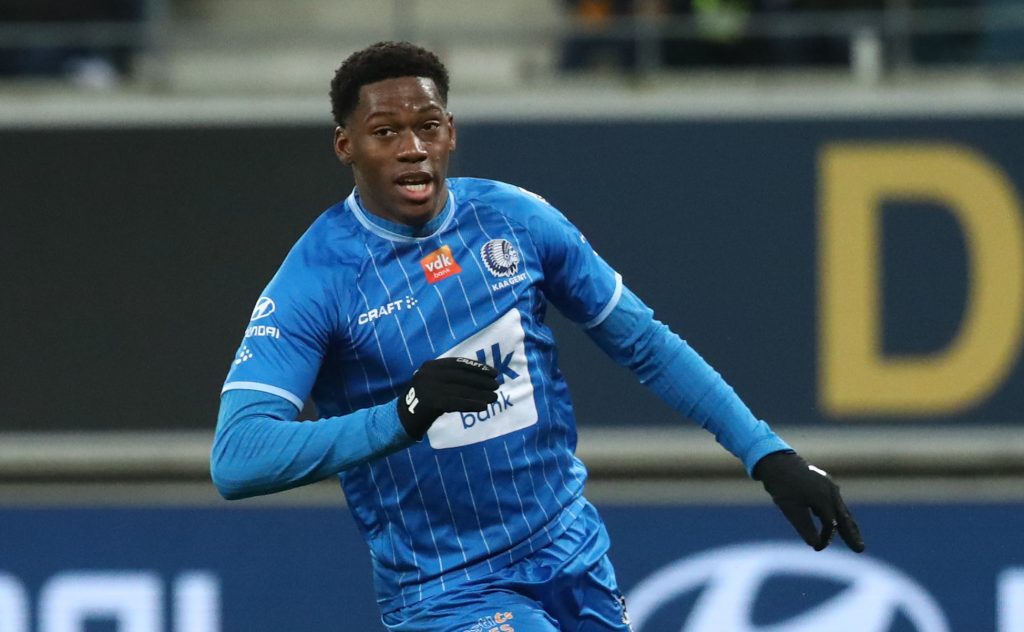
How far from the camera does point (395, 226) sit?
3697mm

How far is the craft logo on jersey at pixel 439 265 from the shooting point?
12.1 feet

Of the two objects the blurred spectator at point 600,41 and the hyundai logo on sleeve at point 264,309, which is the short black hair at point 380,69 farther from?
the blurred spectator at point 600,41

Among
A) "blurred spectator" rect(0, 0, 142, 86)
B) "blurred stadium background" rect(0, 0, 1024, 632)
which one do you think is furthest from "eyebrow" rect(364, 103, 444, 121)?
"blurred spectator" rect(0, 0, 142, 86)

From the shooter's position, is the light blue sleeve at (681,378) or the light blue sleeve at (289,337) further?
the light blue sleeve at (681,378)

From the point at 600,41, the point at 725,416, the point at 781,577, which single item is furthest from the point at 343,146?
the point at 600,41

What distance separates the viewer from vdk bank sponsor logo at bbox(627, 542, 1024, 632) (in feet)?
21.6

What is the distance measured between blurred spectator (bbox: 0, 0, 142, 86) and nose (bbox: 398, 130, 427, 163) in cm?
462

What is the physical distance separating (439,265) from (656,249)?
4015 millimetres

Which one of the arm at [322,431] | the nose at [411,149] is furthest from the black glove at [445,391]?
the nose at [411,149]

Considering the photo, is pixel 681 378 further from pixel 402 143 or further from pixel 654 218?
pixel 654 218

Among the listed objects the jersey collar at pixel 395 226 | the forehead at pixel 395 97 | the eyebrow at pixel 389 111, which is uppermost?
the forehead at pixel 395 97

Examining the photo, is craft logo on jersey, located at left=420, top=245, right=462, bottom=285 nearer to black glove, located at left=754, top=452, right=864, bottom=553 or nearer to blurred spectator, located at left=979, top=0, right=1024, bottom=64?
black glove, located at left=754, top=452, right=864, bottom=553

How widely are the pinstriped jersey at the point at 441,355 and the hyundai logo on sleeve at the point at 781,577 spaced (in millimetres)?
3027

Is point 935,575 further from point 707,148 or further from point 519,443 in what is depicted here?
point 519,443
